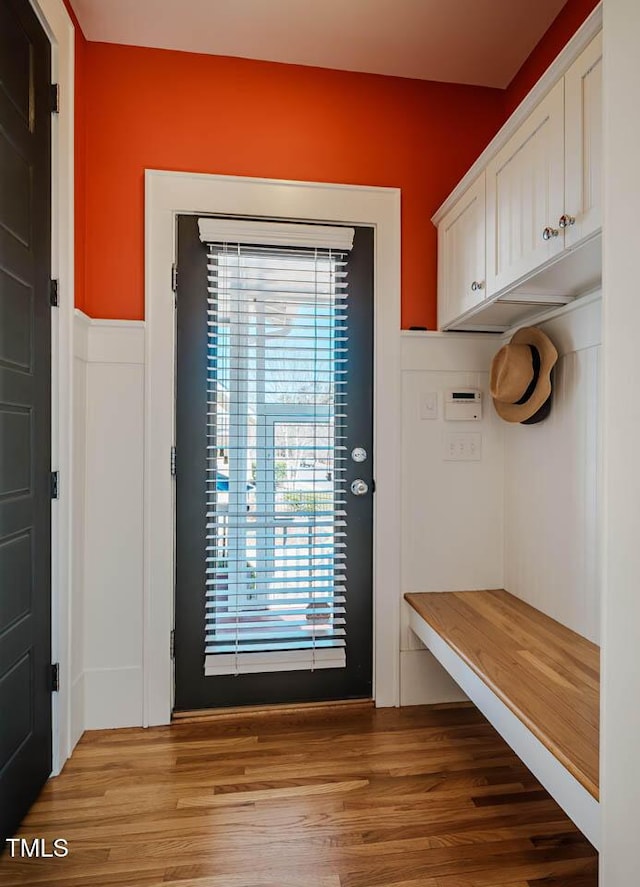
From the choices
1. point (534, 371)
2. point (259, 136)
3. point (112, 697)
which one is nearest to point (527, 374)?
point (534, 371)

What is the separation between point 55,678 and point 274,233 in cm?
197

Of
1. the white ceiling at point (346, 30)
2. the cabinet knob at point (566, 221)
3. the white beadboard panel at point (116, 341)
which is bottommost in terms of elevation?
the white beadboard panel at point (116, 341)

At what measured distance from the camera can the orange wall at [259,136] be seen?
7.33 feet

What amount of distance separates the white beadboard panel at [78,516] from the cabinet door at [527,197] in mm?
1580

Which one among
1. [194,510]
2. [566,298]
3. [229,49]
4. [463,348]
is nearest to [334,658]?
[194,510]

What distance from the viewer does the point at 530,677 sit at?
1.60 meters

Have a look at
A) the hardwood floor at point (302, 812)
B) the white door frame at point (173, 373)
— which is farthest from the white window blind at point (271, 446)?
the hardwood floor at point (302, 812)

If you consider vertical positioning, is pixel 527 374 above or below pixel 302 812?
above

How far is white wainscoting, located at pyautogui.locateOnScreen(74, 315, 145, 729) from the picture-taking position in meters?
2.20

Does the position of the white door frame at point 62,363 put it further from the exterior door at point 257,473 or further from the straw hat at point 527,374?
the straw hat at point 527,374

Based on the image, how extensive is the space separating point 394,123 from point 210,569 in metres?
2.19

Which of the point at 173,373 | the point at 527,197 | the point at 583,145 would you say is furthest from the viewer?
the point at 173,373

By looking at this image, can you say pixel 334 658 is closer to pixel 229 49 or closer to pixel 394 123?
pixel 394 123

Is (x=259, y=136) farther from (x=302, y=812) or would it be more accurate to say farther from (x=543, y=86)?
(x=302, y=812)
